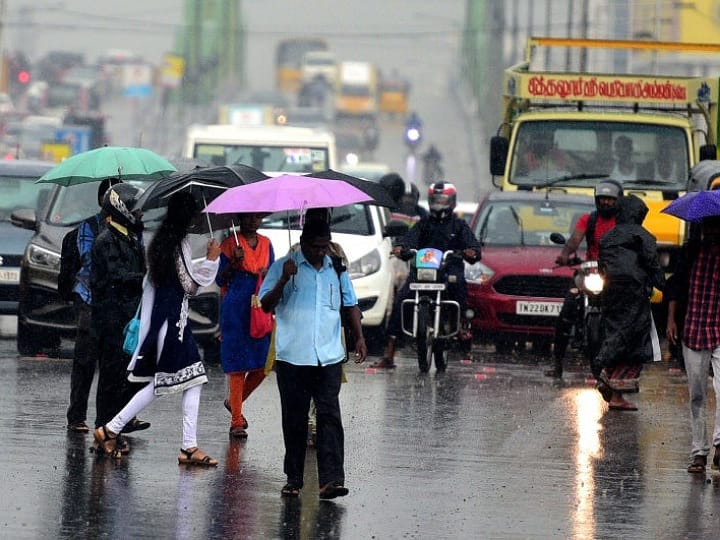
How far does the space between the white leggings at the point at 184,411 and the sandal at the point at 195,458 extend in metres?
0.03

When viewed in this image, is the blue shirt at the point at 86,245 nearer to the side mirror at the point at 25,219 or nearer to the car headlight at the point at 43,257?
the car headlight at the point at 43,257

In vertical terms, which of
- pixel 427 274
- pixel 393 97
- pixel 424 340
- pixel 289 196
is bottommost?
pixel 393 97

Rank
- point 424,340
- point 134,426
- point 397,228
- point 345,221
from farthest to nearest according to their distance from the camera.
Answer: point 345,221, point 397,228, point 424,340, point 134,426

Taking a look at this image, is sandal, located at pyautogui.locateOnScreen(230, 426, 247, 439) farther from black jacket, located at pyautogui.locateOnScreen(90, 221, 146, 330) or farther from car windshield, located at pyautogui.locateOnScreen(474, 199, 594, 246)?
car windshield, located at pyautogui.locateOnScreen(474, 199, 594, 246)

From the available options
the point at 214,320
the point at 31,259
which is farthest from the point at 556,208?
the point at 31,259

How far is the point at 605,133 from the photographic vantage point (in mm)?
20250

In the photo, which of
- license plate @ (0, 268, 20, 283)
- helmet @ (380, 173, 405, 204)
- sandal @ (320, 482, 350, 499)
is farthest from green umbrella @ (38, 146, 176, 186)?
helmet @ (380, 173, 405, 204)

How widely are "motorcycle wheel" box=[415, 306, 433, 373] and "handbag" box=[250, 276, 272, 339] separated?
448cm

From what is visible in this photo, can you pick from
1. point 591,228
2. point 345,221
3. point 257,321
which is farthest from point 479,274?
point 257,321

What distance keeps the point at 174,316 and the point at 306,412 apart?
47.8 inches

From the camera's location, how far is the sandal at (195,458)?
10438 millimetres

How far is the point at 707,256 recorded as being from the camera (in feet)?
35.0

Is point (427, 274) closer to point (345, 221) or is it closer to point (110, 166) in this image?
point (345, 221)

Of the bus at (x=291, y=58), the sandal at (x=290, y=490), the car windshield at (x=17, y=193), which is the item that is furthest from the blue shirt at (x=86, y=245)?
the bus at (x=291, y=58)
